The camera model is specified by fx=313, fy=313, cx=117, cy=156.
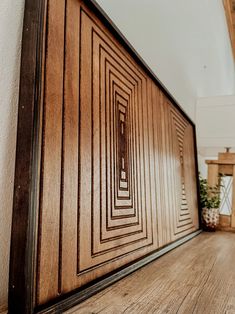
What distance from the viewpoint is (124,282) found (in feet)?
2.55

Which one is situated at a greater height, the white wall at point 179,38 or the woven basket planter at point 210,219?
the white wall at point 179,38

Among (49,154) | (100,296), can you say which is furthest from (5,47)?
(100,296)

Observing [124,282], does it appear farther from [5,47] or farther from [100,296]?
[5,47]

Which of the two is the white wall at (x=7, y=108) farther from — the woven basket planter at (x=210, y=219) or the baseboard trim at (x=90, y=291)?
the woven basket planter at (x=210, y=219)

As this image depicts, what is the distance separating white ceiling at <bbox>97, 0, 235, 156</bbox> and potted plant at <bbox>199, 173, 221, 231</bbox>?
338mm

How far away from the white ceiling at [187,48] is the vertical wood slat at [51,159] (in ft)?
1.44

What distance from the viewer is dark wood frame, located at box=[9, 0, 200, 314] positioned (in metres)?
0.52

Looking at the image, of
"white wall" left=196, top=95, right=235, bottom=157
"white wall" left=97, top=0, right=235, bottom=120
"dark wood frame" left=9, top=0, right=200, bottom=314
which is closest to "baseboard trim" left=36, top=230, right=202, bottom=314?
"dark wood frame" left=9, top=0, right=200, bottom=314

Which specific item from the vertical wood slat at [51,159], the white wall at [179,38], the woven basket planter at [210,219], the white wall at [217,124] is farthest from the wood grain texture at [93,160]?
the white wall at [217,124]

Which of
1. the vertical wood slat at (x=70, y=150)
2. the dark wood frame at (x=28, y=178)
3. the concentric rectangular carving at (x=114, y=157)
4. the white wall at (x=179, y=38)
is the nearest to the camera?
the dark wood frame at (x=28, y=178)

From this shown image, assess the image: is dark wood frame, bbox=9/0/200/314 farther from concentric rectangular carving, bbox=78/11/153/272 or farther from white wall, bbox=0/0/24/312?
concentric rectangular carving, bbox=78/11/153/272

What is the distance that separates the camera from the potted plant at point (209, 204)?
210cm

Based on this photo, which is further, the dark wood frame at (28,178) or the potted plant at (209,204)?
the potted plant at (209,204)

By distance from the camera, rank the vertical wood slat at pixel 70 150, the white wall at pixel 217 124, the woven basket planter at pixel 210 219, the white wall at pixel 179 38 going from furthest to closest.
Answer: the white wall at pixel 217 124
the woven basket planter at pixel 210 219
the white wall at pixel 179 38
the vertical wood slat at pixel 70 150
